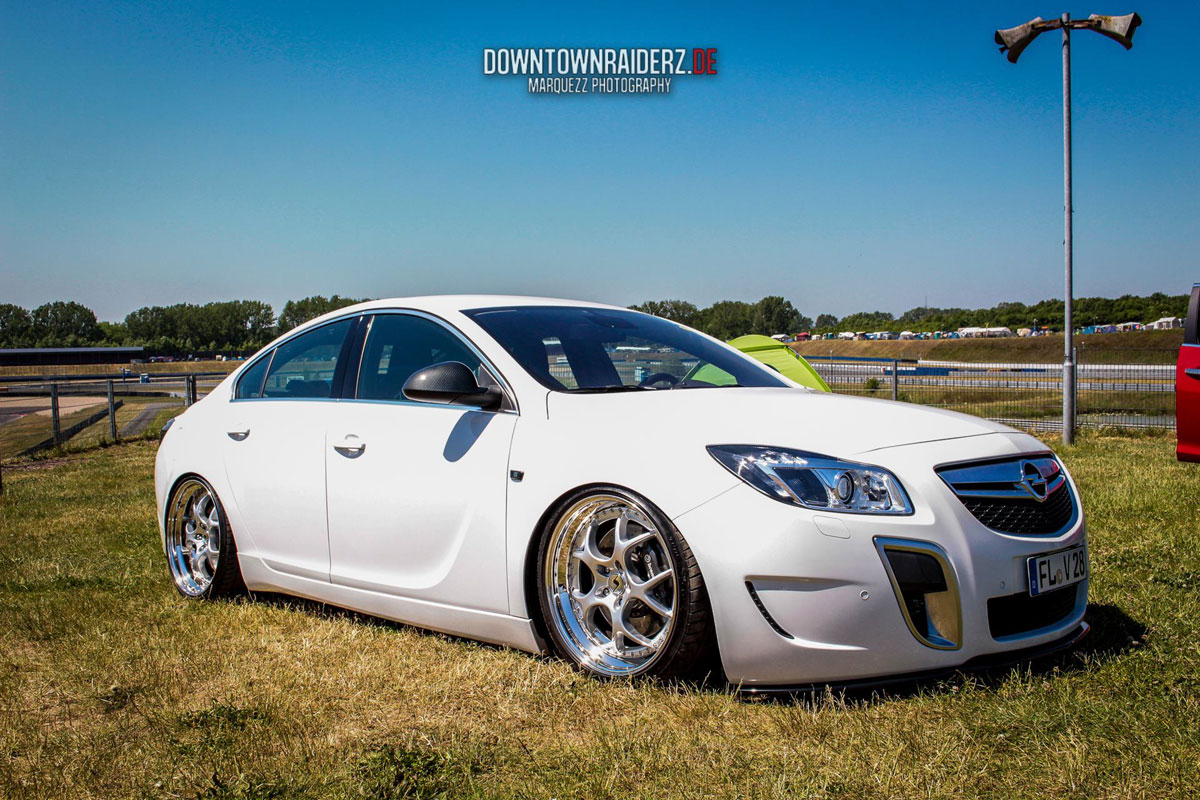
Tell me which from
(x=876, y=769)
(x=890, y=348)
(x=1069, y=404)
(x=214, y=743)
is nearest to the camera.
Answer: (x=876, y=769)

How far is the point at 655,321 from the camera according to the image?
470cm

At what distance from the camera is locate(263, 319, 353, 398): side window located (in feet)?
14.9

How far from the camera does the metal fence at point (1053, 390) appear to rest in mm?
16344

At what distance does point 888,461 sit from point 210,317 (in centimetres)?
16936

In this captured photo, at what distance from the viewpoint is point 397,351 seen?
170 inches

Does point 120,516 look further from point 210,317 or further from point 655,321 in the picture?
point 210,317

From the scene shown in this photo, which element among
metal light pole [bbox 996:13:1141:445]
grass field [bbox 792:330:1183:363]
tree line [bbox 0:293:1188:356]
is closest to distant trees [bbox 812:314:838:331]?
tree line [bbox 0:293:1188:356]

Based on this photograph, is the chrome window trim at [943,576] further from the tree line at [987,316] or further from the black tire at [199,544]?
the tree line at [987,316]

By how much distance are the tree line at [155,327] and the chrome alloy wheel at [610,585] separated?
14834cm

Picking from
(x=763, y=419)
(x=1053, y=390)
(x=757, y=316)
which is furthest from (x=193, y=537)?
(x=757, y=316)

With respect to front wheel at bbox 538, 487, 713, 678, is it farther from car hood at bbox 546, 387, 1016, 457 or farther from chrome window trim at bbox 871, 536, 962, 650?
chrome window trim at bbox 871, 536, 962, 650

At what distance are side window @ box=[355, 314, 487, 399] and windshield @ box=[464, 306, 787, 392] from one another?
19cm

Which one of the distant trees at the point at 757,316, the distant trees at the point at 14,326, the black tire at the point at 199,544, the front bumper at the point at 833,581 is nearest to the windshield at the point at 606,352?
the front bumper at the point at 833,581

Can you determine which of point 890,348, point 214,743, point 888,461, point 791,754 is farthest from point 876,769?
point 890,348
